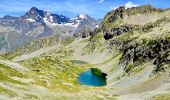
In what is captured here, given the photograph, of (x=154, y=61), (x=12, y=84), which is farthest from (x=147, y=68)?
(x=12, y=84)

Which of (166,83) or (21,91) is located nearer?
(21,91)

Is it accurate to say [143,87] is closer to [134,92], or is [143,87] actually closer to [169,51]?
[134,92]

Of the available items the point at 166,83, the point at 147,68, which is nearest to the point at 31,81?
the point at 166,83

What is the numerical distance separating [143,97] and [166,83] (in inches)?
967

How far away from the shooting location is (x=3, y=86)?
112m

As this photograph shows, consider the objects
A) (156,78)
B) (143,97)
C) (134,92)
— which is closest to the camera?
(143,97)

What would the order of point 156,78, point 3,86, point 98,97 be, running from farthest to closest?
point 156,78
point 98,97
point 3,86

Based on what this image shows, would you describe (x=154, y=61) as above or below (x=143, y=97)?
above

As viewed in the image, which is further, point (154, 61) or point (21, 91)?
point (154, 61)

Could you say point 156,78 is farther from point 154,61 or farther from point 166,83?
point 154,61

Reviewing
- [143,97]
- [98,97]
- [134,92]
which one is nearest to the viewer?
[143,97]

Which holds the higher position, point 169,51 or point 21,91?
point 169,51

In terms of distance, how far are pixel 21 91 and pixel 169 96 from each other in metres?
50.1

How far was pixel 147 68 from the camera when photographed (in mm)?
190250
